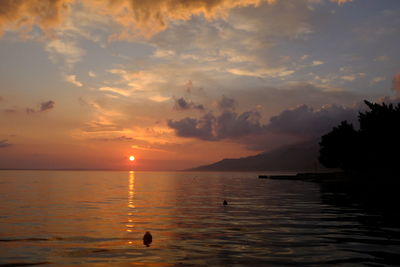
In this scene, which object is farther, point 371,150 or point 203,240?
point 371,150

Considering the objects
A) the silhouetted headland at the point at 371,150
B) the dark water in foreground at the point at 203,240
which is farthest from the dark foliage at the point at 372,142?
the dark water in foreground at the point at 203,240

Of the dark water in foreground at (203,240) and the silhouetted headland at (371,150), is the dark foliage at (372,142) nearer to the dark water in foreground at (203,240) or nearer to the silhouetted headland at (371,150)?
the silhouetted headland at (371,150)

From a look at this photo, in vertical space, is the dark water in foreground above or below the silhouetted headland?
below

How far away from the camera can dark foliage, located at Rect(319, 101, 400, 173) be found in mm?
96438

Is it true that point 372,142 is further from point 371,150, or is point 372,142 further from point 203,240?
point 203,240

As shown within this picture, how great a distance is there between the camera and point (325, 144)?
5792 inches

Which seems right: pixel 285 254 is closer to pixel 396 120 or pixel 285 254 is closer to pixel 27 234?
pixel 27 234

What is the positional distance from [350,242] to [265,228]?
7.01 meters

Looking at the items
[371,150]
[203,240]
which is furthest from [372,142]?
[203,240]

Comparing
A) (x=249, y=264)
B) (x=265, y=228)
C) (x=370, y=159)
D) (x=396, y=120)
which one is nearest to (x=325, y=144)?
(x=370, y=159)

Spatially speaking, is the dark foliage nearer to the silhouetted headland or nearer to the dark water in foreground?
the silhouetted headland

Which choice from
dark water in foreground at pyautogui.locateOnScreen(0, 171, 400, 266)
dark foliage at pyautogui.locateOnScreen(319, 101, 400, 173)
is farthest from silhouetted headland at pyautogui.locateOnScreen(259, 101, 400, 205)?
dark water in foreground at pyautogui.locateOnScreen(0, 171, 400, 266)

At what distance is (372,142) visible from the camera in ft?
335

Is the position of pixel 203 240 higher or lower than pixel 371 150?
lower
